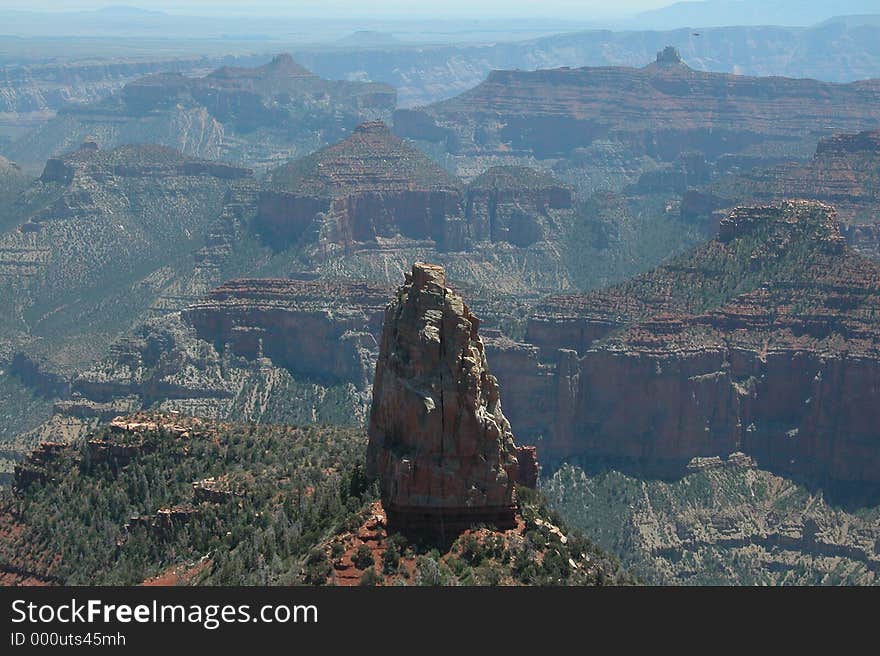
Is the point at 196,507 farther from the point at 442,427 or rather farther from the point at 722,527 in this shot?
the point at 722,527

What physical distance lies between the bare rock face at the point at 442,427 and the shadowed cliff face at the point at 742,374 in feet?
307

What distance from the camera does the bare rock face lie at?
78688 millimetres

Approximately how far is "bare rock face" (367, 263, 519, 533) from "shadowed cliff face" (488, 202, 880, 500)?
3687 inches

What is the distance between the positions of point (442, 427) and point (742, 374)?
97.3 m

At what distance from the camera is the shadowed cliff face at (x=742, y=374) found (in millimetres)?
171375

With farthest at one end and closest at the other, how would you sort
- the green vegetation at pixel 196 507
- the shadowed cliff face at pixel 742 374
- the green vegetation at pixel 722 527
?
the shadowed cliff face at pixel 742 374 < the green vegetation at pixel 722 527 < the green vegetation at pixel 196 507

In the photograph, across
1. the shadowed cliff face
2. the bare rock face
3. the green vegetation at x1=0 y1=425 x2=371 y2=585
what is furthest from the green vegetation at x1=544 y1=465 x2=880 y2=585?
the bare rock face

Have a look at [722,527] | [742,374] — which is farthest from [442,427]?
[742,374]

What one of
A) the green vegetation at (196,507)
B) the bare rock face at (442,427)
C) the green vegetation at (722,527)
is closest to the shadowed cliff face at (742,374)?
the green vegetation at (722,527)

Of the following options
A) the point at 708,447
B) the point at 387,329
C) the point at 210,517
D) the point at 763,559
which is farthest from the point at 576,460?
the point at 387,329

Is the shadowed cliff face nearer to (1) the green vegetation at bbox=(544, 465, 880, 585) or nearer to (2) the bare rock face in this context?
(1) the green vegetation at bbox=(544, 465, 880, 585)

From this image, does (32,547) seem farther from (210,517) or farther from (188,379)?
(188,379)

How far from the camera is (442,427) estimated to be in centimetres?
7875

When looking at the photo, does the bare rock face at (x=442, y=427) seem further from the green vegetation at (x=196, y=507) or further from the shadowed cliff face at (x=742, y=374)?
the shadowed cliff face at (x=742, y=374)
